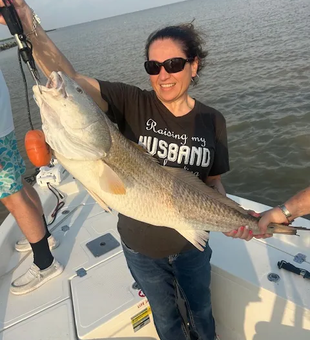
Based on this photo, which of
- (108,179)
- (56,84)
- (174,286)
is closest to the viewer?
(56,84)

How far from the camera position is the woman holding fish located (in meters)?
2.37

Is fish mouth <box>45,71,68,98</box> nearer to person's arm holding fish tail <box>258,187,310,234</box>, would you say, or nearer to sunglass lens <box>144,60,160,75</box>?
sunglass lens <box>144,60,160,75</box>

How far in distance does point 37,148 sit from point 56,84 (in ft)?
1.36

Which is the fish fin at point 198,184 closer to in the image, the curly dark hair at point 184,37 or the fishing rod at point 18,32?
the curly dark hair at point 184,37

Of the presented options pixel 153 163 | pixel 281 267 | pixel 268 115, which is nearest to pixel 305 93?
pixel 268 115

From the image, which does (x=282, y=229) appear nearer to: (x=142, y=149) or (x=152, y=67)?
(x=142, y=149)

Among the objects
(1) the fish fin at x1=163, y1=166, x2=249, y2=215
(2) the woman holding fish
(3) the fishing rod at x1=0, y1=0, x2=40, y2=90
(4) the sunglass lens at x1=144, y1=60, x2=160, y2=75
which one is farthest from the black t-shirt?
(3) the fishing rod at x1=0, y1=0, x2=40, y2=90

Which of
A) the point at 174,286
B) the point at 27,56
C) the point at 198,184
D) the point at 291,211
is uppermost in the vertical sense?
the point at 27,56

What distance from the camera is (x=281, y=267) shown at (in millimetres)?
3041

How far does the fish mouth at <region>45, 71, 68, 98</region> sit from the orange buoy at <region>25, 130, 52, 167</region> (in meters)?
0.29

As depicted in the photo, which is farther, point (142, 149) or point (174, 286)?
point (174, 286)

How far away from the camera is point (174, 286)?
2676mm

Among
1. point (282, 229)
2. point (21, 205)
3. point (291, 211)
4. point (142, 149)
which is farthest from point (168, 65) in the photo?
point (21, 205)

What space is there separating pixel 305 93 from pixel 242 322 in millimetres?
9738
